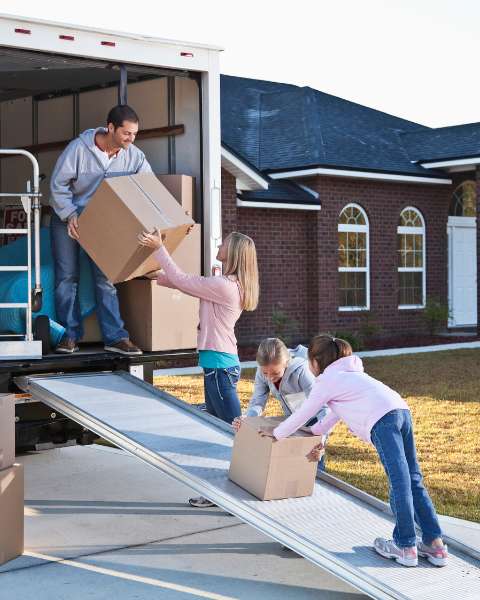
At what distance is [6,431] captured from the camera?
223 inches

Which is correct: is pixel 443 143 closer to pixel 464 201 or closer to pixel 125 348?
pixel 464 201

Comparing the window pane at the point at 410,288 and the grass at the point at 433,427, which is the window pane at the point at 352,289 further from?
the grass at the point at 433,427

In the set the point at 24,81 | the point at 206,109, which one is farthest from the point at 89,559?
the point at 24,81

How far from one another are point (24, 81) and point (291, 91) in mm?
14949

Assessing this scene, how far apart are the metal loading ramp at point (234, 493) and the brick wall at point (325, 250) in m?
11.0

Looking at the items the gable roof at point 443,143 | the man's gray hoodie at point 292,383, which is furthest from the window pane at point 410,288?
the man's gray hoodie at point 292,383

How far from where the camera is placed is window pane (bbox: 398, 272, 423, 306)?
21.5 meters

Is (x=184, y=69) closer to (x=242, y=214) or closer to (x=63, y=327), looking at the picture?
(x=63, y=327)

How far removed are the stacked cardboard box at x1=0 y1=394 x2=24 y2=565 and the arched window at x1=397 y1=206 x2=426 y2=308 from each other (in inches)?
640

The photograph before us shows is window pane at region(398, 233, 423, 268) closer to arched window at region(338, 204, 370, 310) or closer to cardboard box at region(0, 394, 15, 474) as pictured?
arched window at region(338, 204, 370, 310)

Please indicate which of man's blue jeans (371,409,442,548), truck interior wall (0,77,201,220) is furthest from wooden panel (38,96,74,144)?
man's blue jeans (371,409,442,548)

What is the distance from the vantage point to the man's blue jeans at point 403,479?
486 cm

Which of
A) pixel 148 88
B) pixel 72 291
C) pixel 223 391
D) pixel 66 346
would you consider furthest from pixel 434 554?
pixel 148 88

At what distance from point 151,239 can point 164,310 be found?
95 centimetres
